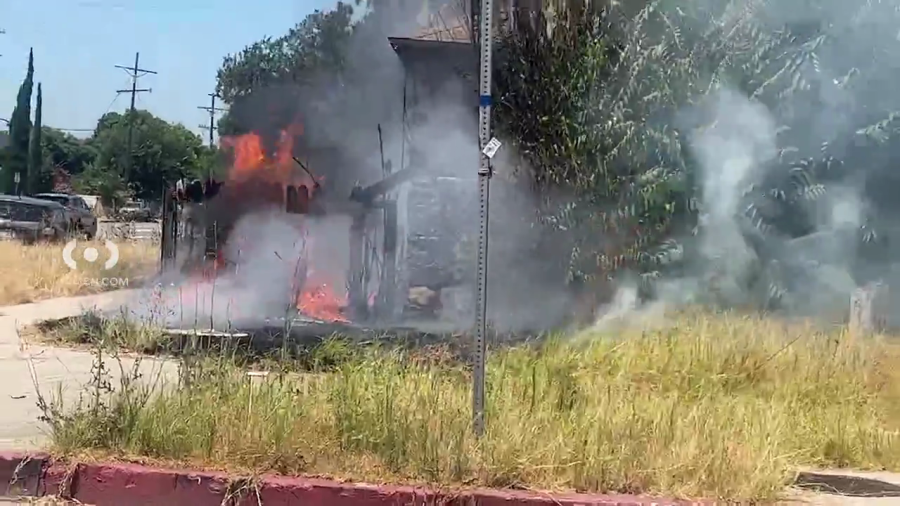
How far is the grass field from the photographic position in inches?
171

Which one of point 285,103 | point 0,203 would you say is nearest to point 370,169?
point 285,103

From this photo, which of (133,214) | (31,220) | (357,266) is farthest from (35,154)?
(357,266)

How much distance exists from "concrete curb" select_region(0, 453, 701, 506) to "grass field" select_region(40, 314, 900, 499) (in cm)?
11

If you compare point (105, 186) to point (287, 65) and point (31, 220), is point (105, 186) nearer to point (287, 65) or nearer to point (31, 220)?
point (31, 220)

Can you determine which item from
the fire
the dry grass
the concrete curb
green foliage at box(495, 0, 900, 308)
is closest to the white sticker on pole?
the concrete curb

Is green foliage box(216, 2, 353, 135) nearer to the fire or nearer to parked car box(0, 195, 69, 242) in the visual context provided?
the fire

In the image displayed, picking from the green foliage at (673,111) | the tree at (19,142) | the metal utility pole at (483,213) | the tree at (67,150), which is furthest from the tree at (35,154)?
the metal utility pole at (483,213)

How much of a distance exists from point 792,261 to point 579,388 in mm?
5168

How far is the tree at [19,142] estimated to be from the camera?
4803 cm

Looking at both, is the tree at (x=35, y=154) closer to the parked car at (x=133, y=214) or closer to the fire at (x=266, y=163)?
the parked car at (x=133, y=214)

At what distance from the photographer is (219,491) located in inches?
166

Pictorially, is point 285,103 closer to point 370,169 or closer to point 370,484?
point 370,169

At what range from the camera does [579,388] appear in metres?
5.72

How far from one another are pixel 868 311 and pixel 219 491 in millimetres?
6413
